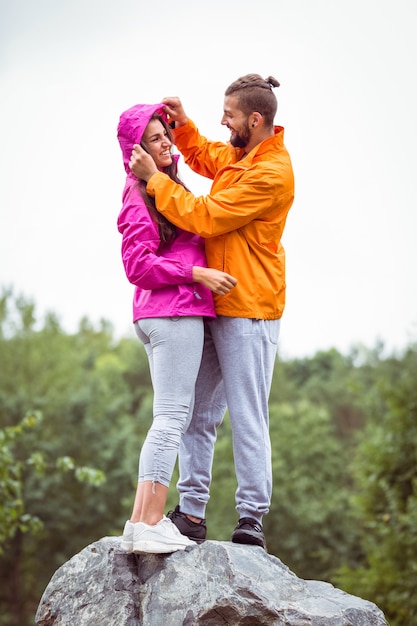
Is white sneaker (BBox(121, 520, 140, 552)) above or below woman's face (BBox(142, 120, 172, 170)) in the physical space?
below

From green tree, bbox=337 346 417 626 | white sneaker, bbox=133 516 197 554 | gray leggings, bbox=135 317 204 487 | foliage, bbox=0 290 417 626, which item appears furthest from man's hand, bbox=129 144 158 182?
foliage, bbox=0 290 417 626

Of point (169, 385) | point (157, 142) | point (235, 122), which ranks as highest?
point (235, 122)

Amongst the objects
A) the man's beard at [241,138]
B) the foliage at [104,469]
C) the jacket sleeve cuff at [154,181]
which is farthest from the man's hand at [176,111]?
the foliage at [104,469]

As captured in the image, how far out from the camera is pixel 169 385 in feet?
14.7

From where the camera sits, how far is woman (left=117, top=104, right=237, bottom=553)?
440cm

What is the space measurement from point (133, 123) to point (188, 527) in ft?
7.55

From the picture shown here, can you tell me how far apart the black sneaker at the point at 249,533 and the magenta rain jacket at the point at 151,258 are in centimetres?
119

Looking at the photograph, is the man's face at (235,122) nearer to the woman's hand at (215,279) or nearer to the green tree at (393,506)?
the woman's hand at (215,279)

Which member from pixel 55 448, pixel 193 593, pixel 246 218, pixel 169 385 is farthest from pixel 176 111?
pixel 55 448

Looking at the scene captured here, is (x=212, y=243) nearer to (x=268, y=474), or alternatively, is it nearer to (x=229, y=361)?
(x=229, y=361)

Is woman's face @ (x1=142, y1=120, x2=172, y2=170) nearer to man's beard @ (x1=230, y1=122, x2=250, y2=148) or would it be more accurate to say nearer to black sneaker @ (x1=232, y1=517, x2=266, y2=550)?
man's beard @ (x1=230, y1=122, x2=250, y2=148)

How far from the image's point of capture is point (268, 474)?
4.73 m

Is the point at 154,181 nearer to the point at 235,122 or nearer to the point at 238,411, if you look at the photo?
the point at 235,122

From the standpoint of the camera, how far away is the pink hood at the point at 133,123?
182 inches
